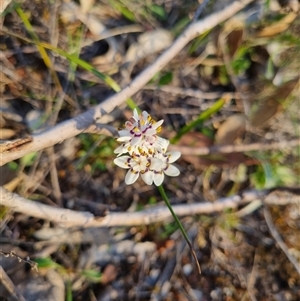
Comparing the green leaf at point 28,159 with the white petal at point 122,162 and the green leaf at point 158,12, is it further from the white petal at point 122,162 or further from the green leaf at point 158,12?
the green leaf at point 158,12

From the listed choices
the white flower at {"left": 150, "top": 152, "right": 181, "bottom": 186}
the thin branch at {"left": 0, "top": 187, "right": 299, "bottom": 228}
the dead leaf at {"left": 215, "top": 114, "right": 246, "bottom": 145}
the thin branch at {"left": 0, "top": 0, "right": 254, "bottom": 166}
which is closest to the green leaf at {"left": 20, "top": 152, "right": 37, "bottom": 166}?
the thin branch at {"left": 0, "top": 187, "right": 299, "bottom": 228}

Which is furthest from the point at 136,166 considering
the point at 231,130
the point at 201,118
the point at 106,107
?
the point at 231,130

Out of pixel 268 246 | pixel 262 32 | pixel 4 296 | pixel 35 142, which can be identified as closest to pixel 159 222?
pixel 268 246

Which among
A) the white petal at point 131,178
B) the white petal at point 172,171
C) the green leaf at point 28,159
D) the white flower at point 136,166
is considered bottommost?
the green leaf at point 28,159

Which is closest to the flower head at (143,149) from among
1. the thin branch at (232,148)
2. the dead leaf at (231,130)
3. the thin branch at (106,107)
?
the thin branch at (106,107)

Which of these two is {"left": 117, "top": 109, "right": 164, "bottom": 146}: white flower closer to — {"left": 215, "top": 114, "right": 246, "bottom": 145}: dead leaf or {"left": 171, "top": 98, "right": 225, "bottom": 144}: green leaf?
{"left": 171, "top": 98, "right": 225, "bottom": 144}: green leaf

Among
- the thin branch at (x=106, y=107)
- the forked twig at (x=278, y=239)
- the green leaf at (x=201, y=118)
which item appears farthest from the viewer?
the forked twig at (x=278, y=239)

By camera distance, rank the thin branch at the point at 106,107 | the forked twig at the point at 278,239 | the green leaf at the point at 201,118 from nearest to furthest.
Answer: the thin branch at the point at 106,107 → the green leaf at the point at 201,118 → the forked twig at the point at 278,239
